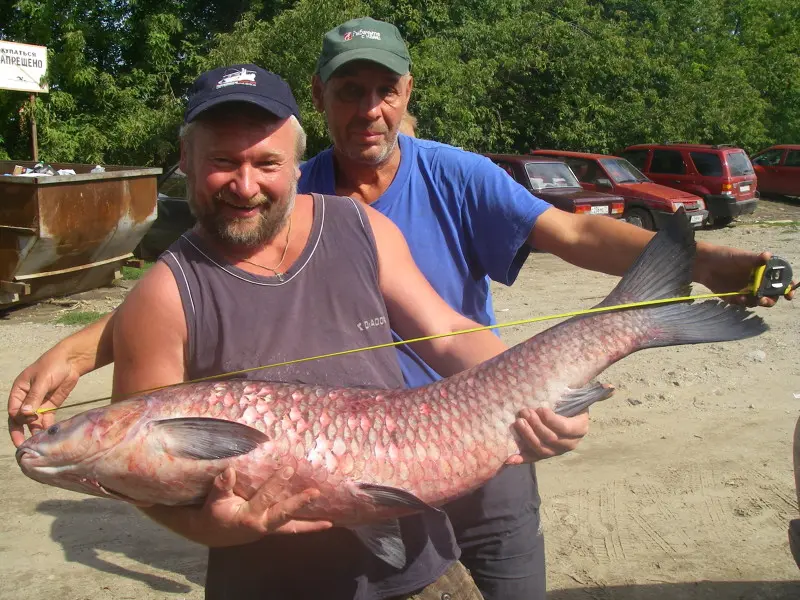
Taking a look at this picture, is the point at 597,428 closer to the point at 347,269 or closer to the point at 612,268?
the point at 612,268

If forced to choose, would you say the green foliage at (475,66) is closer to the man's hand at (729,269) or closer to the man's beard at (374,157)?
the man's beard at (374,157)

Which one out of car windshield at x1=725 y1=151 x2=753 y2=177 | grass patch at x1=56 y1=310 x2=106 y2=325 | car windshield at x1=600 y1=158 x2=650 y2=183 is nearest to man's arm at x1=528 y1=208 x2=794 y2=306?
grass patch at x1=56 y1=310 x2=106 y2=325

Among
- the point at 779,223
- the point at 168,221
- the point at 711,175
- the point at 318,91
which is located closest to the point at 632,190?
the point at 711,175

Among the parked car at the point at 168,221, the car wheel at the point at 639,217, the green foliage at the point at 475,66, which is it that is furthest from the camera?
the car wheel at the point at 639,217

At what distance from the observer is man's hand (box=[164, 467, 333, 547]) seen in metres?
2.29

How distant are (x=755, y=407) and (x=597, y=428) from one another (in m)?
1.55

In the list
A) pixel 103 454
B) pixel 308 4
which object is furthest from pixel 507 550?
pixel 308 4

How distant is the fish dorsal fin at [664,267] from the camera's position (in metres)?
2.73

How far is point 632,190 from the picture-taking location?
62.8 feet

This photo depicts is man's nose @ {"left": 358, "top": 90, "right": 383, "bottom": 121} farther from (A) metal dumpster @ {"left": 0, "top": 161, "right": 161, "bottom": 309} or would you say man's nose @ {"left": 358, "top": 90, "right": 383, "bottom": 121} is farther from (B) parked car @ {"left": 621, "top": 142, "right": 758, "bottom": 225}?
(B) parked car @ {"left": 621, "top": 142, "right": 758, "bottom": 225}

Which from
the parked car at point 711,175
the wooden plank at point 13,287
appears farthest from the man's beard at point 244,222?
the parked car at point 711,175

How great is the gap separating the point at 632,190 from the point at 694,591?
15.7 metres

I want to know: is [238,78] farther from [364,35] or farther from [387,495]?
[387,495]

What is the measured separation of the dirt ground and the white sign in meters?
6.55
